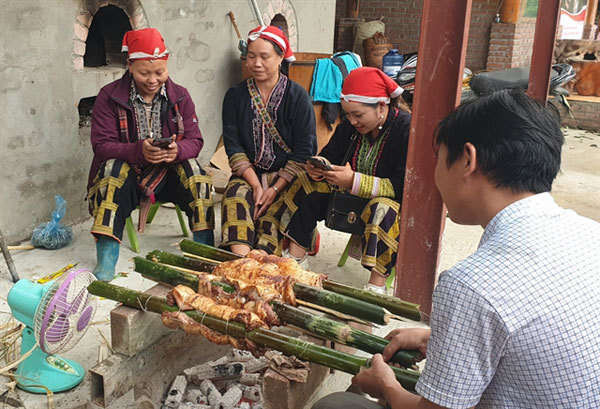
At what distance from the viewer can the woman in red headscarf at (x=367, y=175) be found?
3691 millimetres

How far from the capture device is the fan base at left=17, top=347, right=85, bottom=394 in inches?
110

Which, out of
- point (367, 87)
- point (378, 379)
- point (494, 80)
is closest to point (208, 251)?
point (378, 379)

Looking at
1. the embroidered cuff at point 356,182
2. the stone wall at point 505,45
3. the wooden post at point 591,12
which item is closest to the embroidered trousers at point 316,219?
the embroidered cuff at point 356,182

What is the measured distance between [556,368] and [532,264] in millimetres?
248

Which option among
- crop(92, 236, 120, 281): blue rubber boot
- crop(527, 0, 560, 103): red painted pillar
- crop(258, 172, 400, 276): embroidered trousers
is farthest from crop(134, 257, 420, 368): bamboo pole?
crop(527, 0, 560, 103): red painted pillar

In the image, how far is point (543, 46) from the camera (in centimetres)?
394

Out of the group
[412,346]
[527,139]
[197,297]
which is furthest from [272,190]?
[527,139]

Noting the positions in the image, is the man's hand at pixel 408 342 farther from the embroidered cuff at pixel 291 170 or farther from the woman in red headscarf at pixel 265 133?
the embroidered cuff at pixel 291 170

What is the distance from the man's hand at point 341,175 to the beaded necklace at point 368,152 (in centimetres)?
17

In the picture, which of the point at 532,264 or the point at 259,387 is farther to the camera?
the point at 259,387

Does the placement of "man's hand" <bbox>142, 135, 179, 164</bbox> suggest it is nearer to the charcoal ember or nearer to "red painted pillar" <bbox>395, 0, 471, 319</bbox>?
"red painted pillar" <bbox>395, 0, 471, 319</bbox>

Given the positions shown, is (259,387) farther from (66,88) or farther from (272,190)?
(66,88)

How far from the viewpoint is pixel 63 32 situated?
4.53m

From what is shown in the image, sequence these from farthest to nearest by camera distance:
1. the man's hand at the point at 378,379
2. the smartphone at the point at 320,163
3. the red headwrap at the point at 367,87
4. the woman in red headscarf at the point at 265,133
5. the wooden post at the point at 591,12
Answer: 1. the wooden post at the point at 591,12
2. the woman in red headscarf at the point at 265,133
3. the smartphone at the point at 320,163
4. the red headwrap at the point at 367,87
5. the man's hand at the point at 378,379
